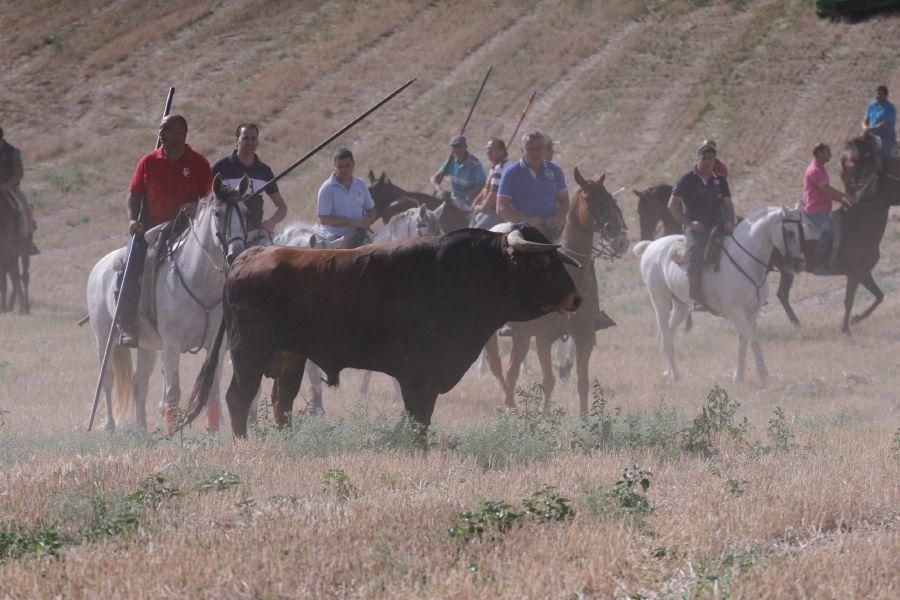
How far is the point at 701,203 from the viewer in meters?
15.7

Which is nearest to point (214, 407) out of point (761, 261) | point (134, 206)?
point (134, 206)

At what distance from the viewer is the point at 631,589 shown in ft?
18.9

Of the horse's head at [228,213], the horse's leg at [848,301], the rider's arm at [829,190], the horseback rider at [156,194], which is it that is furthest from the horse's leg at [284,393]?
the horse's leg at [848,301]

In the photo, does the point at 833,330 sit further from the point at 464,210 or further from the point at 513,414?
the point at 513,414

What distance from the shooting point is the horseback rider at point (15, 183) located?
21.4 meters

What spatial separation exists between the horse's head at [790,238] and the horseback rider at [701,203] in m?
0.67

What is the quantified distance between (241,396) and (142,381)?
2.95 meters

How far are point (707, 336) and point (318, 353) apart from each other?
1135 centimetres

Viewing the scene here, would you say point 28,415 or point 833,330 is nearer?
point 28,415

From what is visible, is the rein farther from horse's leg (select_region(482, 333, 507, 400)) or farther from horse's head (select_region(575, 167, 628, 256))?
horse's head (select_region(575, 167, 628, 256))

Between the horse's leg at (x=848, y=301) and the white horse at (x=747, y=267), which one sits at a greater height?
the white horse at (x=747, y=267)

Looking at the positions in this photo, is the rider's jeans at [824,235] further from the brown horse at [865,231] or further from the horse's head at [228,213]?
the horse's head at [228,213]

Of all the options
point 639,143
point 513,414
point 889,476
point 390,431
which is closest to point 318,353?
point 390,431

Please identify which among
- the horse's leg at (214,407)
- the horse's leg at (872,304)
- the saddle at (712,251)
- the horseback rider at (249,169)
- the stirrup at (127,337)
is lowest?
the horse's leg at (872,304)
